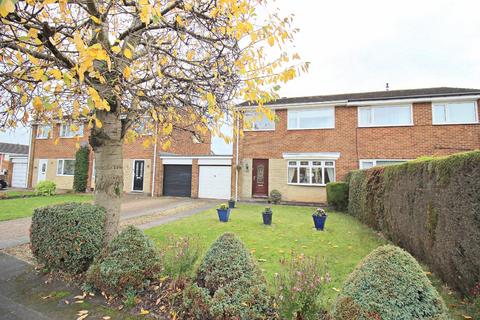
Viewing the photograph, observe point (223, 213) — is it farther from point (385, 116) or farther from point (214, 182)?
point (385, 116)

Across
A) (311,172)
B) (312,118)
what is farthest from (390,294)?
(312,118)

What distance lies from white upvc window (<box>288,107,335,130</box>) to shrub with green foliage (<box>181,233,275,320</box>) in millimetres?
13330

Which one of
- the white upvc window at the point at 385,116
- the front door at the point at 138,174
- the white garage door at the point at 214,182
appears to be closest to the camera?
the white upvc window at the point at 385,116

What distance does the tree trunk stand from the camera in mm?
4668

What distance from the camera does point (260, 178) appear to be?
52.9ft

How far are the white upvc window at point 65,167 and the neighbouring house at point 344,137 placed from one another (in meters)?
14.8

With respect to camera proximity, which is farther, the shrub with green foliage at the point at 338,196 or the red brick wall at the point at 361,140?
the red brick wall at the point at 361,140

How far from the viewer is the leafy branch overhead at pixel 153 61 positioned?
308cm

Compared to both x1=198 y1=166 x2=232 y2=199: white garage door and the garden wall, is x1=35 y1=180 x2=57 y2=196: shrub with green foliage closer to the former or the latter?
x1=198 y1=166 x2=232 y2=199: white garage door

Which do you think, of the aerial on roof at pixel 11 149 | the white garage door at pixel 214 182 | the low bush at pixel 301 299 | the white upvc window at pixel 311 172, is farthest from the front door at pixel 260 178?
the aerial on roof at pixel 11 149

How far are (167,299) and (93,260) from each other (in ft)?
5.23

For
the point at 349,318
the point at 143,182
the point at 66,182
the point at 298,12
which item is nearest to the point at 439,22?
the point at 298,12

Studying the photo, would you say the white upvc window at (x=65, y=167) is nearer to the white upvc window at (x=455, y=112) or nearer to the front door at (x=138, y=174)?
the front door at (x=138, y=174)

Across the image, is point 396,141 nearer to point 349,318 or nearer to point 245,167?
point 245,167
